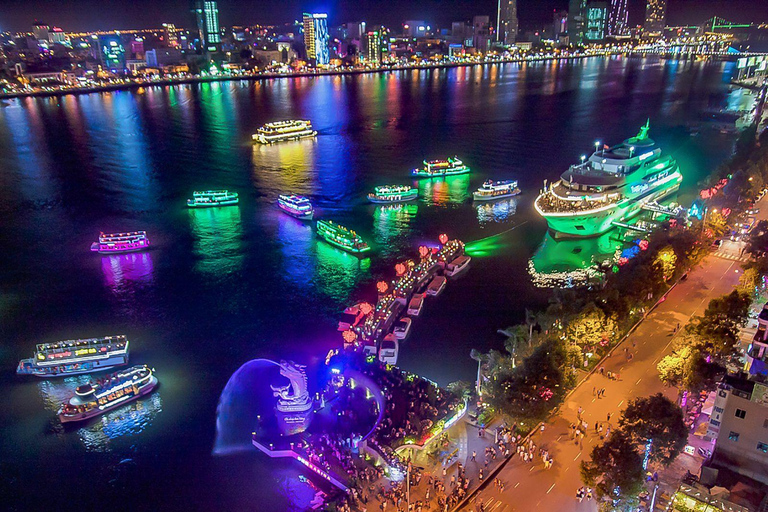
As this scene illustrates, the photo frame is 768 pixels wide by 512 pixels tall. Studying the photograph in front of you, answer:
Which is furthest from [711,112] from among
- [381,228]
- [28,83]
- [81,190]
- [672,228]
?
[28,83]

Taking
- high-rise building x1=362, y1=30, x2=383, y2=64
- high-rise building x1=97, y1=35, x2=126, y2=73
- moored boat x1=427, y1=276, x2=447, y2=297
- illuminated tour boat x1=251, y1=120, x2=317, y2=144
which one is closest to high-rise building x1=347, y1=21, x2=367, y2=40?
high-rise building x1=362, y1=30, x2=383, y2=64

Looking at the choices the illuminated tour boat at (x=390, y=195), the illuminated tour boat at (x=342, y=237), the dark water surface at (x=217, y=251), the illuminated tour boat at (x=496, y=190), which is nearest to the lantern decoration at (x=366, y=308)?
the dark water surface at (x=217, y=251)

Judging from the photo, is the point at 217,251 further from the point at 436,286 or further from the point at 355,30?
the point at 355,30

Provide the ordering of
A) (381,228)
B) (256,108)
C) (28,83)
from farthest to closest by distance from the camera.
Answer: (28,83)
(256,108)
(381,228)

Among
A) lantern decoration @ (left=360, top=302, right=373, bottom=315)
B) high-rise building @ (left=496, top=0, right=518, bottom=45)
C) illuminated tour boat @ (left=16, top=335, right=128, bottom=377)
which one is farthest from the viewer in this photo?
high-rise building @ (left=496, top=0, right=518, bottom=45)

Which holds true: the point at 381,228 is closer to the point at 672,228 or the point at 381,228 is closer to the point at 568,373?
the point at 672,228

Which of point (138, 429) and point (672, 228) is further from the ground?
point (672, 228)

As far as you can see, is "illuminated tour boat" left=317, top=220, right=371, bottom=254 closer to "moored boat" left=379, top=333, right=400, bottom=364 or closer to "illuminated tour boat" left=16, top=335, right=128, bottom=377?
"moored boat" left=379, top=333, right=400, bottom=364
